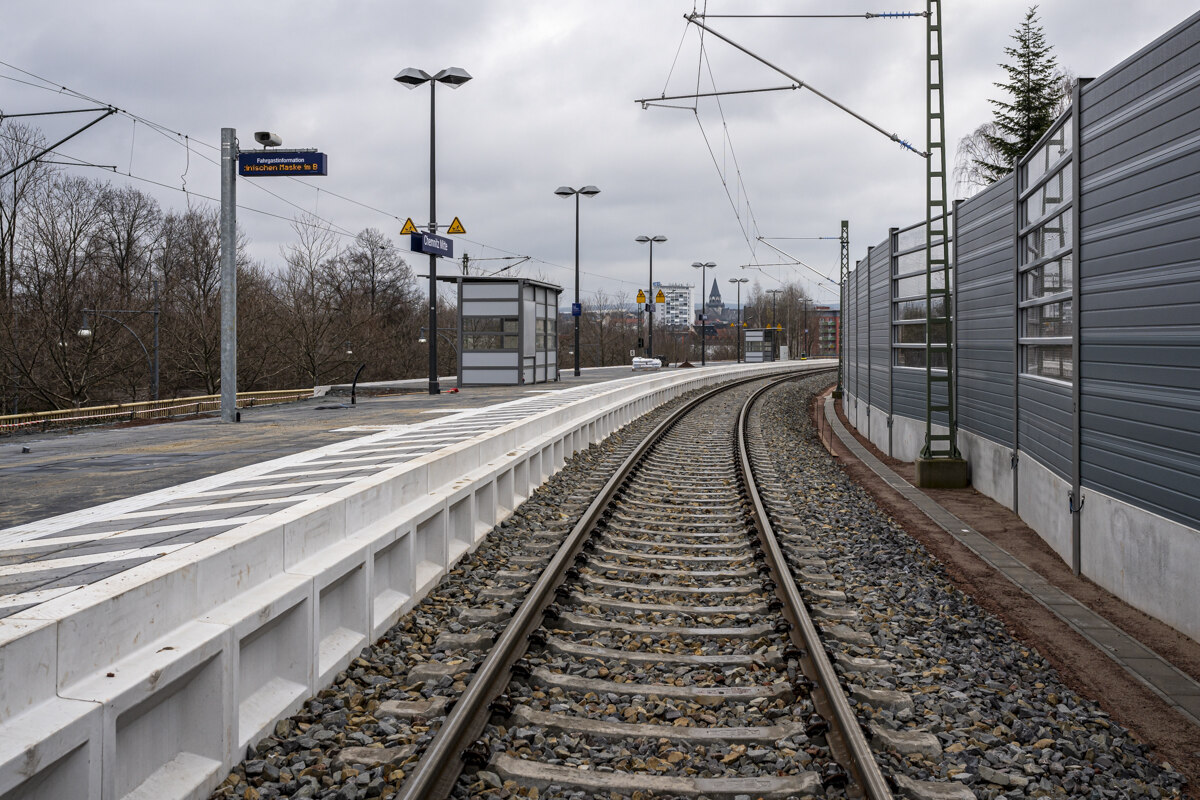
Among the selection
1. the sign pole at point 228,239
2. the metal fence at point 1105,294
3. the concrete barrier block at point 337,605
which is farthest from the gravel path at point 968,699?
the sign pole at point 228,239

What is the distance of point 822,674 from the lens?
18.0 feet

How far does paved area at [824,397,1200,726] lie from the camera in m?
5.71

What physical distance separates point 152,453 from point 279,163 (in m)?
6.81

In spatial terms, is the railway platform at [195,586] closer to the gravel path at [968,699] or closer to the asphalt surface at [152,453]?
the asphalt surface at [152,453]

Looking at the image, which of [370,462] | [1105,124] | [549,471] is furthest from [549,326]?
[1105,124]

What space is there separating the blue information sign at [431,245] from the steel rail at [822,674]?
17.0 meters

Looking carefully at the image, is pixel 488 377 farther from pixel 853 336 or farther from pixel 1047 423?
pixel 1047 423

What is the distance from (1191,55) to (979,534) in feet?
18.9

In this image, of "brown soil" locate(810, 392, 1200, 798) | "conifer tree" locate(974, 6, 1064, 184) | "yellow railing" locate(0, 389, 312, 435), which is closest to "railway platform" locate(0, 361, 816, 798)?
"brown soil" locate(810, 392, 1200, 798)

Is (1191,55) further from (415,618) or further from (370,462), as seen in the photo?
(370,462)

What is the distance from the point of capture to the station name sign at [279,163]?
1670 centimetres

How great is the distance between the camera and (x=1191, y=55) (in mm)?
6742

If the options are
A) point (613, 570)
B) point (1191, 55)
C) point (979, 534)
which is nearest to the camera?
point (1191, 55)

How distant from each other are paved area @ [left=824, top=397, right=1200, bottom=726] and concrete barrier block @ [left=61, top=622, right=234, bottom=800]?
5.16 meters
